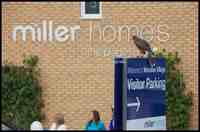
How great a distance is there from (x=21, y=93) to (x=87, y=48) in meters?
2.00

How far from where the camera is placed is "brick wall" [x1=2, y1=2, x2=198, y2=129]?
17.7 meters

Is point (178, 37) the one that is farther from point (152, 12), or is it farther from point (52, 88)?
point (52, 88)

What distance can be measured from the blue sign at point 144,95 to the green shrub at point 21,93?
18.1 feet

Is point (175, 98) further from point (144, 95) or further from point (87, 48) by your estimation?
point (144, 95)

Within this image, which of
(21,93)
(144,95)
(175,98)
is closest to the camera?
(144,95)

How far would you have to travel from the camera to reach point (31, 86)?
17578mm

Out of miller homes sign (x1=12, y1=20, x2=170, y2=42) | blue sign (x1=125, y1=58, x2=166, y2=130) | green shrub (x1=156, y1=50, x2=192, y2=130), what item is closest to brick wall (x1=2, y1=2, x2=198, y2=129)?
miller homes sign (x1=12, y1=20, x2=170, y2=42)

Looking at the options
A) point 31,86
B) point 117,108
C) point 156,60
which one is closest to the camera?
point 117,108

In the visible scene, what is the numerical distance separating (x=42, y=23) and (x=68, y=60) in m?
1.14

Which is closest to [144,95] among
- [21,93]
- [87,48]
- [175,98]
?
[175,98]

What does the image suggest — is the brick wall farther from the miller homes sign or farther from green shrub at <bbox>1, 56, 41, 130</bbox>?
green shrub at <bbox>1, 56, 41, 130</bbox>

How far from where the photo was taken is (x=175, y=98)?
694 inches

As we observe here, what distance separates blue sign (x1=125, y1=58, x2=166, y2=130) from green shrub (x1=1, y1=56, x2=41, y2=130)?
551cm

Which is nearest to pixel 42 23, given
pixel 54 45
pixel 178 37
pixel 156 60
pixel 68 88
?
pixel 54 45
